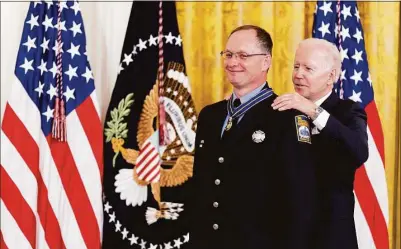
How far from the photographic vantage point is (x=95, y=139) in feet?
11.1

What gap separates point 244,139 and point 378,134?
150 centimetres

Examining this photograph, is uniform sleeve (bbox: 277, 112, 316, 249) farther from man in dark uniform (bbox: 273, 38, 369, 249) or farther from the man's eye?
the man's eye

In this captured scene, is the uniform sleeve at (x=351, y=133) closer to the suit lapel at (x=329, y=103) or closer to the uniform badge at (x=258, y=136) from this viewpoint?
the suit lapel at (x=329, y=103)

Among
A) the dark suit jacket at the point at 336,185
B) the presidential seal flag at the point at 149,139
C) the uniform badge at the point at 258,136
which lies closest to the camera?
the uniform badge at the point at 258,136

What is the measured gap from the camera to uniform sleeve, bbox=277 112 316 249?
6.46ft

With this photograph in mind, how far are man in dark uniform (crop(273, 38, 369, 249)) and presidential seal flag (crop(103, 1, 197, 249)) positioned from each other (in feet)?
4.00

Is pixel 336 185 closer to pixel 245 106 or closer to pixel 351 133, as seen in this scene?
pixel 351 133

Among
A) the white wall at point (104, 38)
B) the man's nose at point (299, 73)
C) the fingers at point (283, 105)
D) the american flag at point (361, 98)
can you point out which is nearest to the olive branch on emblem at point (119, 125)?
the white wall at point (104, 38)

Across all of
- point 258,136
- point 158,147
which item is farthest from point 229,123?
point 158,147

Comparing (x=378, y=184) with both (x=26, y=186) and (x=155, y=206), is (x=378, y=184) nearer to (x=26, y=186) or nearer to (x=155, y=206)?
(x=155, y=206)

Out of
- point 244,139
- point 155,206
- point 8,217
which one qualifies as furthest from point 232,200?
point 8,217

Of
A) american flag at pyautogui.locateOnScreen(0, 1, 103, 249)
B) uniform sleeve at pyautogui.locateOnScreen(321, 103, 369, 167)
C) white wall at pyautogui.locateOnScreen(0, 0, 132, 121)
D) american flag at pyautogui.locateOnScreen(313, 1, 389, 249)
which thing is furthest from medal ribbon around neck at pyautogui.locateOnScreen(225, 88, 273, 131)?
white wall at pyautogui.locateOnScreen(0, 0, 132, 121)

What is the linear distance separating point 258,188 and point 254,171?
6 cm

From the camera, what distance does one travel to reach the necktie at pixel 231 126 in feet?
6.99
